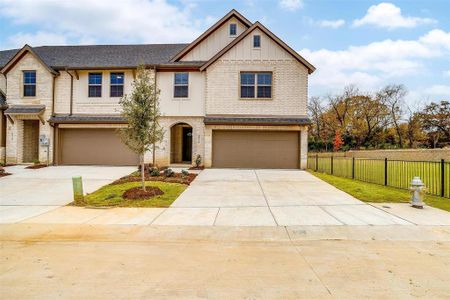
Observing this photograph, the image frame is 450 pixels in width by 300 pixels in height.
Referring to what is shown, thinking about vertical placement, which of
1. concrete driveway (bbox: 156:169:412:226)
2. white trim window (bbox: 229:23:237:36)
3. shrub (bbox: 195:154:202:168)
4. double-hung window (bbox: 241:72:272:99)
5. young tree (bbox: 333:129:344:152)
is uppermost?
white trim window (bbox: 229:23:237:36)

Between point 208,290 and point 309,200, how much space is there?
7.34 metres

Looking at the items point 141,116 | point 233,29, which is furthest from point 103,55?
point 141,116

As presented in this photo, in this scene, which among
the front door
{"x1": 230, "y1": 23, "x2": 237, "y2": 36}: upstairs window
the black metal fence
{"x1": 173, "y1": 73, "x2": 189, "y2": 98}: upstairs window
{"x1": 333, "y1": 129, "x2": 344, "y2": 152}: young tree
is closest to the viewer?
the black metal fence

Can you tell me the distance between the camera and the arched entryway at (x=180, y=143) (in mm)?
22531

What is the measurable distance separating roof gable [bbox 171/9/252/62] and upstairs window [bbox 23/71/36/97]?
9.62m

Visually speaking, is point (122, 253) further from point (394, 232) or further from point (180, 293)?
point (394, 232)

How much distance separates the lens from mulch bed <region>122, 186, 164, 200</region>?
11328 mm

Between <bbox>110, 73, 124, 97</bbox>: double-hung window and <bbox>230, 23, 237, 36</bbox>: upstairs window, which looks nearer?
<bbox>110, 73, 124, 97</bbox>: double-hung window

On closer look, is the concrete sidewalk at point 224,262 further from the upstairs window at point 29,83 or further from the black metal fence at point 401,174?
the upstairs window at point 29,83

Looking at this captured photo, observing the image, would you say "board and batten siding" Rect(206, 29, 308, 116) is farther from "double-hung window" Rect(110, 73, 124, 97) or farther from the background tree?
the background tree

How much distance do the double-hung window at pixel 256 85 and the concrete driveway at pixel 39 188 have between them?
8900 millimetres

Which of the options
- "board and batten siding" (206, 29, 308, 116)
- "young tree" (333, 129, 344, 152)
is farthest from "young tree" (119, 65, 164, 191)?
"young tree" (333, 129, 344, 152)

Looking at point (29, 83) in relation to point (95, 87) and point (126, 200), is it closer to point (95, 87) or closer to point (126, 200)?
point (95, 87)

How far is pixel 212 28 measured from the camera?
22031 mm
